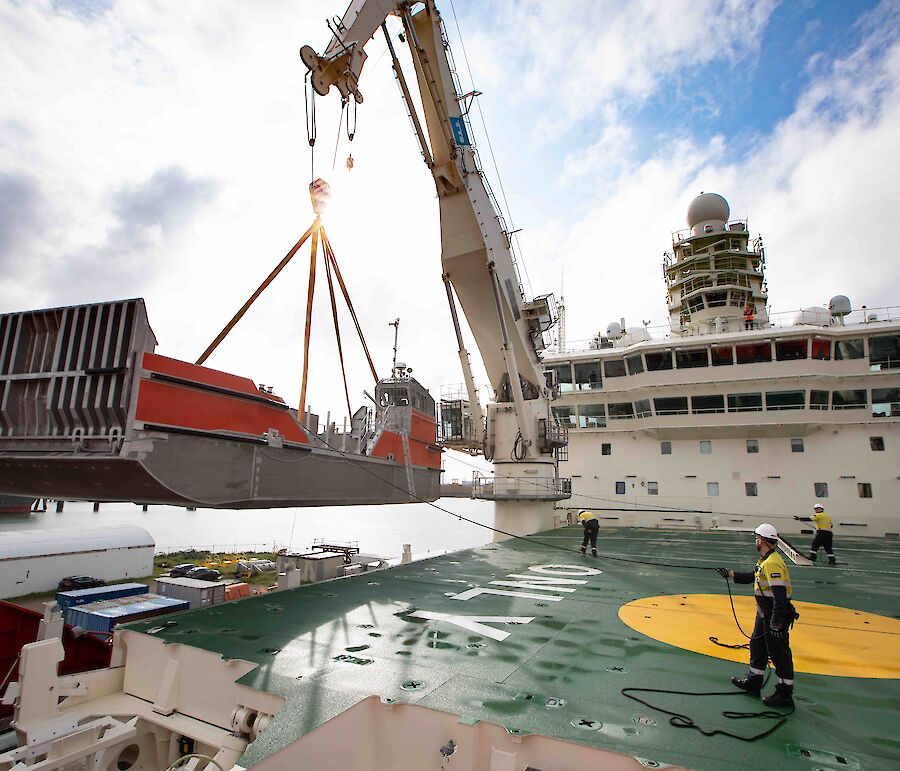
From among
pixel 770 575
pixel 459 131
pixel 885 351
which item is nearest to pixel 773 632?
pixel 770 575

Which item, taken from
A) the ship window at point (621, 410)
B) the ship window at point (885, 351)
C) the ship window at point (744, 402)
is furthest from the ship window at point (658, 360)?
the ship window at point (885, 351)

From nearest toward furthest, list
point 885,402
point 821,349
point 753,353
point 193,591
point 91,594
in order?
1. point 91,594
2. point 193,591
3. point 885,402
4. point 821,349
5. point 753,353

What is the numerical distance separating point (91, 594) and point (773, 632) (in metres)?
8.57

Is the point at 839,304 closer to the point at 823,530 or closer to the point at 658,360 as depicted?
the point at 658,360

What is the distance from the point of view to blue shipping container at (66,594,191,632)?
6.30 metres

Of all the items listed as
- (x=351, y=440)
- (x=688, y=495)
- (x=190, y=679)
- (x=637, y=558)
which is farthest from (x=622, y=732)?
(x=688, y=495)

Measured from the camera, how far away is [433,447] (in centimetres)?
1368

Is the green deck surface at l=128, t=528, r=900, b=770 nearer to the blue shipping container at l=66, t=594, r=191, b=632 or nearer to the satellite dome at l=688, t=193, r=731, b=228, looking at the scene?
the blue shipping container at l=66, t=594, r=191, b=632

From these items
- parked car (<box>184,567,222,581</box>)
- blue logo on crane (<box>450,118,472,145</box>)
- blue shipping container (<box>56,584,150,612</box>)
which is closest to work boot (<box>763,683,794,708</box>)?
blue shipping container (<box>56,584,150,612</box>)

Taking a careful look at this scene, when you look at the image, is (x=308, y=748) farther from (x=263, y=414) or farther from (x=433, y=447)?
(x=433, y=447)

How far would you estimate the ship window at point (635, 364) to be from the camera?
21.7m

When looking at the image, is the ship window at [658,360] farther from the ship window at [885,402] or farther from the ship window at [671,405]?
the ship window at [885,402]

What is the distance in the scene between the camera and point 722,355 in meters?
20.6

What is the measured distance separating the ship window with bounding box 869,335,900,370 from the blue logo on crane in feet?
57.8
